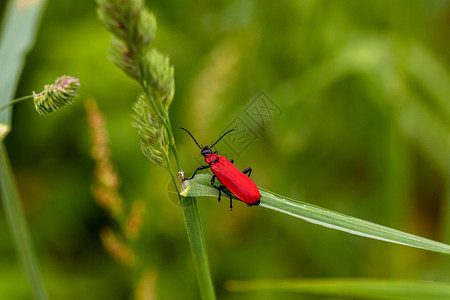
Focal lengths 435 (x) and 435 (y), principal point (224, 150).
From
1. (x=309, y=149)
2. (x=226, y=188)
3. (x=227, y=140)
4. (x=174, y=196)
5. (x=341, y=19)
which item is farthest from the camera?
(x=341, y=19)

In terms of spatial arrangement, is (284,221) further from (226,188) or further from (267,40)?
(226,188)

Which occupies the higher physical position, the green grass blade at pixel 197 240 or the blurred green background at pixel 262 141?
the blurred green background at pixel 262 141

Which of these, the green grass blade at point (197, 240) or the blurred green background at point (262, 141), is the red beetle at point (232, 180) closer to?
the green grass blade at point (197, 240)

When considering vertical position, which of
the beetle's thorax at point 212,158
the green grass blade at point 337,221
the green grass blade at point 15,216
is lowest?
the green grass blade at point 15,216

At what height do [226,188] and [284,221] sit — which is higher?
[284,221]

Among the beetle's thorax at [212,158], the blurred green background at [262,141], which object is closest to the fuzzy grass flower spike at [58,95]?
the beetle's thorax at [212,158]

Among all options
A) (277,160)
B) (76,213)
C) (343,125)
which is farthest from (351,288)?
(76,213)

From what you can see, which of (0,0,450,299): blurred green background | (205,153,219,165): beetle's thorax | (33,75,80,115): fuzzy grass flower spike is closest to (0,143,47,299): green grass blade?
(33,75,80,115): fuzzy grass flower spike
